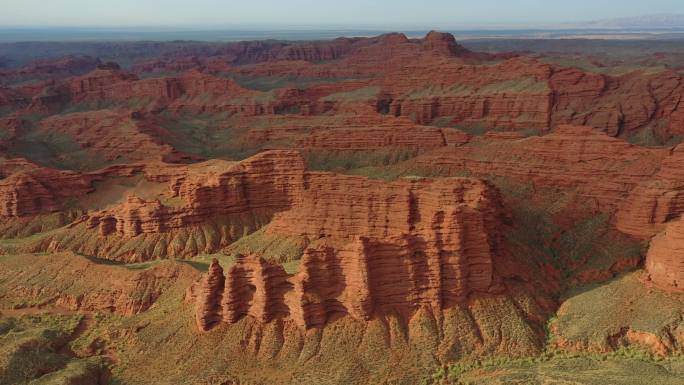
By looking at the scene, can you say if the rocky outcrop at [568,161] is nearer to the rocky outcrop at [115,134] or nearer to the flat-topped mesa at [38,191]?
the flat-topped mesa at [38,191]

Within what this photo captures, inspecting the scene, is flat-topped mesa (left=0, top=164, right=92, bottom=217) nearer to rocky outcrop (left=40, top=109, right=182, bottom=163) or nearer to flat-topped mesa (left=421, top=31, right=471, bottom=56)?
rocky outcrop (left=40, top=109, right=182, bottom=163)

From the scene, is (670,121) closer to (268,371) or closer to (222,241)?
(222,241)

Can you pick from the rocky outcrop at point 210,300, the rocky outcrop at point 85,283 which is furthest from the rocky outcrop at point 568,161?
the rocky outcrop at point 85,283

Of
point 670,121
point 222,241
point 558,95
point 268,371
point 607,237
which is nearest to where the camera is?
point 268,371

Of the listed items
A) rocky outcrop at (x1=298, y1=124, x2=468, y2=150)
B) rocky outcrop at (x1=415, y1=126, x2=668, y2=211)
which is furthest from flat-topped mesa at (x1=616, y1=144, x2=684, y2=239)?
rocky outcrop at (x1=298, y1=124, x2=468, y2=150)

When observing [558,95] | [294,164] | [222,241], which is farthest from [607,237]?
[558,95]

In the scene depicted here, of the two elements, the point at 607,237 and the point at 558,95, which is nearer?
the point at 607,237
